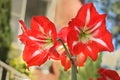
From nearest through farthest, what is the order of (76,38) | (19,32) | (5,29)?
(76,38), (19,32), (5,29)

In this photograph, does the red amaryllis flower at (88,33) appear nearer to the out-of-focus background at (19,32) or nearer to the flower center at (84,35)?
the flower center at (84,35)

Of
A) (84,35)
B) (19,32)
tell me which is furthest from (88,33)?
(19,32)

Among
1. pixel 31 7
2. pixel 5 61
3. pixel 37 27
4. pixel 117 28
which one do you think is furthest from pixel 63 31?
pixel 5 61

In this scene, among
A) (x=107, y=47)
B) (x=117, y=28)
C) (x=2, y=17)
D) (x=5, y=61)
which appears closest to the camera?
(x=107, y=47)

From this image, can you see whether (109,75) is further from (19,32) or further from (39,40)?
(19,32)

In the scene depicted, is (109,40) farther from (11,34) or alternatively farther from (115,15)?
(11,34)

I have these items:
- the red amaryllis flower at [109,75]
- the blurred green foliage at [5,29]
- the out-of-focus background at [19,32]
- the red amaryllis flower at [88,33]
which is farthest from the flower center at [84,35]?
the blurred green foliage at [5,29]
